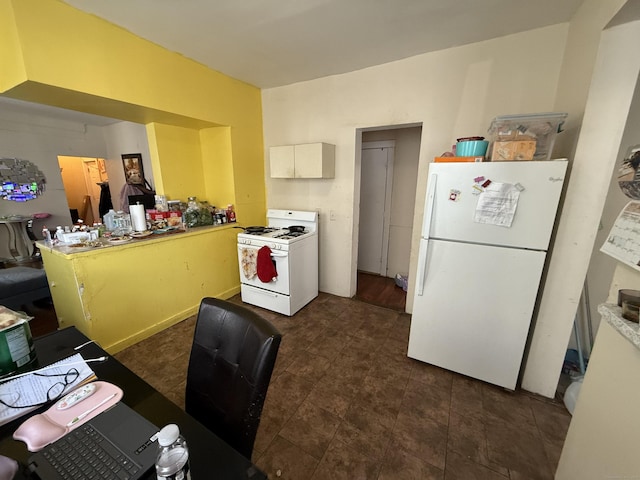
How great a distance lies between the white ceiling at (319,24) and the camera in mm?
A: 1710

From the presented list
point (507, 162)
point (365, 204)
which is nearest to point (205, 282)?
point (365, 204)

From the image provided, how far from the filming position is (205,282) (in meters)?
2.94

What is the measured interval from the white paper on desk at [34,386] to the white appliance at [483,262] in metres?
1.95

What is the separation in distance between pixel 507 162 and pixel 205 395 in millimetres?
2029

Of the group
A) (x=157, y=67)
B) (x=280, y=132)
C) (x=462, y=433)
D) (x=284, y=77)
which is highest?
(x=284, y=77)

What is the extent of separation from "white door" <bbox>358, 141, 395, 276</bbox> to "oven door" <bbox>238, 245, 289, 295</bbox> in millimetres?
1820

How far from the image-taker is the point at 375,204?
385 cm

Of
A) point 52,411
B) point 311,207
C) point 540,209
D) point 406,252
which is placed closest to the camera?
point 52,411

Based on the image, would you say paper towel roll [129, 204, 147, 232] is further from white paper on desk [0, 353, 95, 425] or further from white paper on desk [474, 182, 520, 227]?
white paper on desk [474, 182, 520, 227]

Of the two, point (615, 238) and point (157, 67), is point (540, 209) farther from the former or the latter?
point (157, 67)

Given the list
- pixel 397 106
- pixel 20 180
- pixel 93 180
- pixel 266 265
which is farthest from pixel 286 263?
pixel 93 180

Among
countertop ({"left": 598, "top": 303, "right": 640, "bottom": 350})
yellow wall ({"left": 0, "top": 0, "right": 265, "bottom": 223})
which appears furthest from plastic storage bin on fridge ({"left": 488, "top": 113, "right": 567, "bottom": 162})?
yellow wall ({"left": 0, "top": 0, "right": 265, "bottom": 223})

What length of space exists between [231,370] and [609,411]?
1.44 m

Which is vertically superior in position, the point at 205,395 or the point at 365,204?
the point at 365,204
